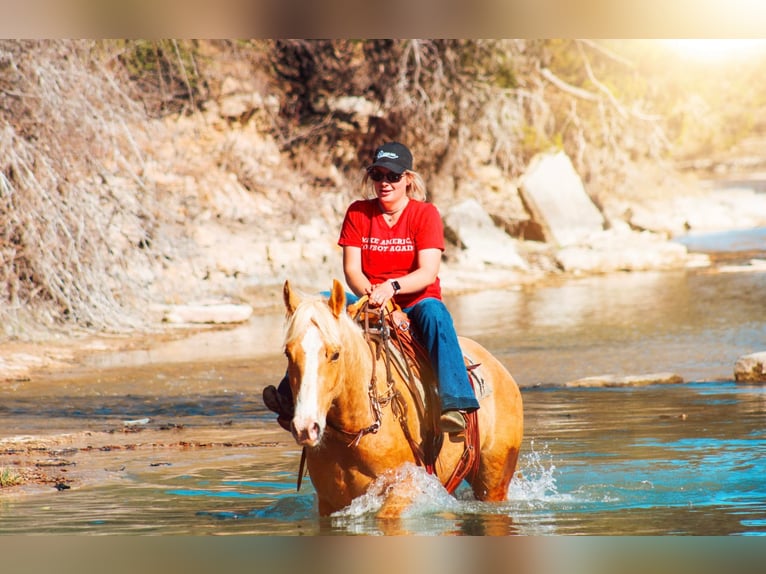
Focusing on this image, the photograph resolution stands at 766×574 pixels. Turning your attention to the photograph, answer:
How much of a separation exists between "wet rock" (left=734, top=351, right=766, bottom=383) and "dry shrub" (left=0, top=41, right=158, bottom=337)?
433 centimetres

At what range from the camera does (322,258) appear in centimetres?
1161

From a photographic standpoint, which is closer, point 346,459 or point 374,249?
point 346,459

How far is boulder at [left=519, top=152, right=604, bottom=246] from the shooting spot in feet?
41.6

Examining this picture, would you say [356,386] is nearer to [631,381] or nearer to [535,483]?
[535,483]

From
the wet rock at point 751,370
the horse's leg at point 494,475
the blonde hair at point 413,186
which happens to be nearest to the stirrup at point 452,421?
the horse's leg at point 494,475

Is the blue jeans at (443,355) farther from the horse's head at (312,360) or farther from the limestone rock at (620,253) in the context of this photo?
the limestone rock at (620,253)

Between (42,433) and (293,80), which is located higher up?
(293,80)

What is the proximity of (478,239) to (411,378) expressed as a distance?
27.8 feet

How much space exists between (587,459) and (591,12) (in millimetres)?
2360

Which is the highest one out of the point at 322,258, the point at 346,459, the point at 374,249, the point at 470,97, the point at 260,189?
the point at 470,97

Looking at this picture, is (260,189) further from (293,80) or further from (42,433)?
(42,433)

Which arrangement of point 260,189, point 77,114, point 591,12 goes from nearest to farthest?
point 591,12 < point 77,114 < point 260,189

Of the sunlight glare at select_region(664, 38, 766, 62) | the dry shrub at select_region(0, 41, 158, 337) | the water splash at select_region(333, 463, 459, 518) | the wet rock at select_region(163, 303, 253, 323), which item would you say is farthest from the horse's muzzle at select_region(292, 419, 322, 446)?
the wet rock at select_region(163, 303, 253, 323)

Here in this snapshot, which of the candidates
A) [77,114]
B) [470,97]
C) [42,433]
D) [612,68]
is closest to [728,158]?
[612,68]
